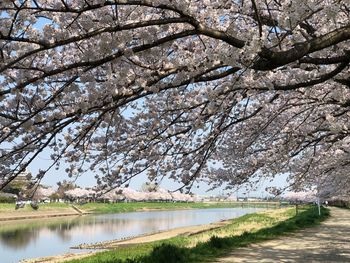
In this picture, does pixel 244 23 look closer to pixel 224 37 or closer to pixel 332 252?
pixel 224 37

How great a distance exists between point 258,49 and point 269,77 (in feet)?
9.40

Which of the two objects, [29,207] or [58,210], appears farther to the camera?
[58,210]

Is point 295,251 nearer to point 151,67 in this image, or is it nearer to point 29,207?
point 151,67

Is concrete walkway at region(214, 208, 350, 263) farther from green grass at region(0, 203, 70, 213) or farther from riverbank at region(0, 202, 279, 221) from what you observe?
riverbank at region(0, 202, 279, 221)

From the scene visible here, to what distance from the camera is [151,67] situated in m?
5.36

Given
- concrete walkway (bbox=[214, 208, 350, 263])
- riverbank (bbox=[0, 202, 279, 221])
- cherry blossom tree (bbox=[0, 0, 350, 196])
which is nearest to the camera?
cherry blossom tree (bbox=[0, 0, 350, 196])

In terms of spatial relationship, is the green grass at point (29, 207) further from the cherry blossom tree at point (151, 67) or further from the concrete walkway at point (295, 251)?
the cherry blossom tree at point (151, 67)

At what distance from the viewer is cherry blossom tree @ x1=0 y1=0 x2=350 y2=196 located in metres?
4.25

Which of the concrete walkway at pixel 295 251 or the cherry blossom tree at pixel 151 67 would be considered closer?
the cherry blossom tree at pixel 151 67

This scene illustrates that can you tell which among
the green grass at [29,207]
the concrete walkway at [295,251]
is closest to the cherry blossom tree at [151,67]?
the concrete walkway at [295,251]

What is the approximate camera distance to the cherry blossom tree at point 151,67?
4254 mm

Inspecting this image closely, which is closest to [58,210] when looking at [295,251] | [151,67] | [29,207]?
[29,207]

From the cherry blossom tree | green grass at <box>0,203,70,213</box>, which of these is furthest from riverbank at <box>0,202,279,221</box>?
the cherry blossom tree

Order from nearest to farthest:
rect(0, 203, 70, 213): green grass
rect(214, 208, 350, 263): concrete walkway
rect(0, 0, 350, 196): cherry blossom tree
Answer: rect(0, 0, 350, 196): cherry blossom tree < rect(214, 208, 350, 263): concrete walkway < rect(0, 203, 70, 213): green grass
